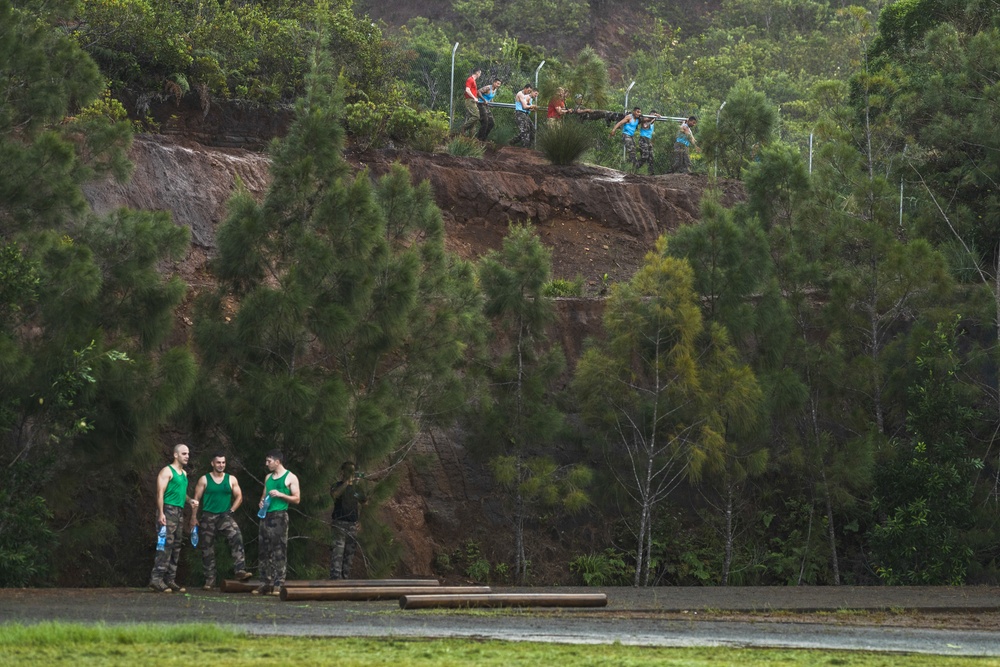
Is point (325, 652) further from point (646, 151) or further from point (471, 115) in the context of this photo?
point (646, 151)

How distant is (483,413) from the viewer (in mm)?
20156

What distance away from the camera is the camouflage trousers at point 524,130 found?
2955 cm

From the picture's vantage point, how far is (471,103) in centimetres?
2853

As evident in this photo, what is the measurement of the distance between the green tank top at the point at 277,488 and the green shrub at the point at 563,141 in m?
15.7

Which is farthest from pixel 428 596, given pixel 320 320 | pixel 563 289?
pixel 563 289

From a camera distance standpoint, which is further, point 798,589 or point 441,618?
point 798,589

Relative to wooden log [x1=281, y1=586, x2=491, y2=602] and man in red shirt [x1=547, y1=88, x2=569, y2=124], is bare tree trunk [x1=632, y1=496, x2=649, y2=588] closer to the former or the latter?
wooden log [x1=281, y1=586, x2=491, y2=602]

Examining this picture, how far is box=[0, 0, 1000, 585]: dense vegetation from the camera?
1636cm

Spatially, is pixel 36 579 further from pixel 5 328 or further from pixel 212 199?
pixel 212 199

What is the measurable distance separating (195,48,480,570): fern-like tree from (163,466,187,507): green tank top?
2076 mm

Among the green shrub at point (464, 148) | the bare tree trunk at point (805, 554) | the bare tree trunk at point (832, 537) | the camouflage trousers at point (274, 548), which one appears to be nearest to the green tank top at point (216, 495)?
the camouflage trousers at point (274, 548)

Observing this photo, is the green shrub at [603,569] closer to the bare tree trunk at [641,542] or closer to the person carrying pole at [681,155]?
the bare tree trunk at [641,542]

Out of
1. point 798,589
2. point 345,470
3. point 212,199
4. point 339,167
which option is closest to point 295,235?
point 339,167

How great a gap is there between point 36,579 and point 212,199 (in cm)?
896
